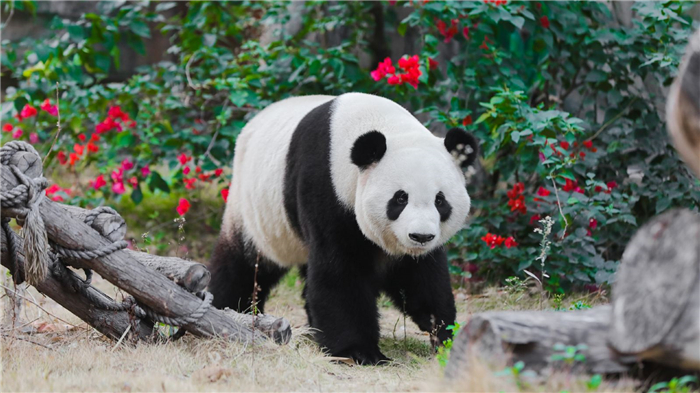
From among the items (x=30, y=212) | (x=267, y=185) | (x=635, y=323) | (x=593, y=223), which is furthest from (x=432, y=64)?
(x=635, y=323)

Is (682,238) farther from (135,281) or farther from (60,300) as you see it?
(60,300)

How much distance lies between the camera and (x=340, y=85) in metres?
5.86

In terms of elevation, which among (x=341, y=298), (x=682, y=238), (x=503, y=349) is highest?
(x=682, y=238)

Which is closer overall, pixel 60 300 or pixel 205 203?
pixel 60 300

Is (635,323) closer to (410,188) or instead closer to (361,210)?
(410,188)

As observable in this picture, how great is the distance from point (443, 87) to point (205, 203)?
2844 mm

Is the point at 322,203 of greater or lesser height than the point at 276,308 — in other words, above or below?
above

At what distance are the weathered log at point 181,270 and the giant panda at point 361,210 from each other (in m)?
0.34

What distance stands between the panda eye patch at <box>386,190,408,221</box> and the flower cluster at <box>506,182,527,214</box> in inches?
73.1

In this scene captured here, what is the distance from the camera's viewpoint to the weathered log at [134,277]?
317 cm

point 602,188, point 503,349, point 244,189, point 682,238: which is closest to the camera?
point 682,238

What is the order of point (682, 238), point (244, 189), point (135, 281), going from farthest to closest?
point (244, 189) → point (135, 281) → point (682, 238)

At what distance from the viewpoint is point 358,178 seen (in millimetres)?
3738

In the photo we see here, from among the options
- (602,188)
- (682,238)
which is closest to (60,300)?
(682,238)
